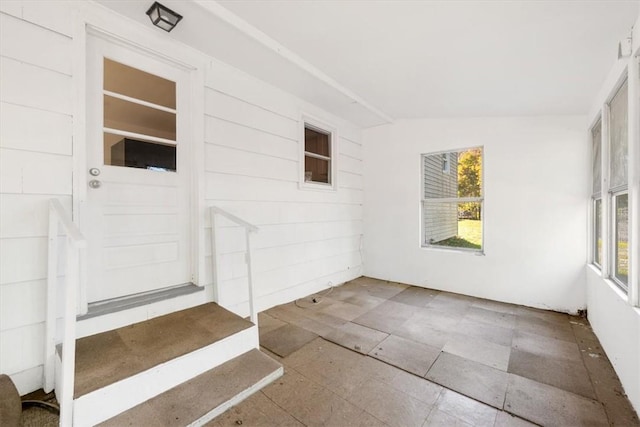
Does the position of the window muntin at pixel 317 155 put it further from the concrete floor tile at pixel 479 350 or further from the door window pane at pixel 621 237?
the door window pane at pixel 621 237

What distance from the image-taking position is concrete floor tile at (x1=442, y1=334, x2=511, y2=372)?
2.17 metres

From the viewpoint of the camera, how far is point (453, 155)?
4.06 metres

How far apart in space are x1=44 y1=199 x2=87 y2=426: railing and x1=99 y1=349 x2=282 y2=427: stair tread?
280mm

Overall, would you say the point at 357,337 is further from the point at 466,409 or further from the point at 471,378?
the point at 466,409

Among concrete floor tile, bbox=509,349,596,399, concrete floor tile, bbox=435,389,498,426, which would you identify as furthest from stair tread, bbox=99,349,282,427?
concrete floor tile, bbox=509,349,596,399

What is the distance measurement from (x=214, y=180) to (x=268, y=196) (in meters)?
0.70

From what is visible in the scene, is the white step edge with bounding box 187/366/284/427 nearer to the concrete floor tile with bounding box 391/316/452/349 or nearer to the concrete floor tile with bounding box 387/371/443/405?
the concrete floor tile with bounding box 387/371/443/405

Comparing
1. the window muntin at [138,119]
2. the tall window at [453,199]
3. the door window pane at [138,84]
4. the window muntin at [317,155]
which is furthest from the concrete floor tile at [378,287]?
the door window pane at [138,84]

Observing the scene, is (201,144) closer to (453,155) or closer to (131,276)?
(131,276)

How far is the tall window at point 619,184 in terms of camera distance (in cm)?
206

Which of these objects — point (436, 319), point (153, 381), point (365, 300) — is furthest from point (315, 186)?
point (153, 381)

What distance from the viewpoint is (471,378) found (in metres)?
1.95

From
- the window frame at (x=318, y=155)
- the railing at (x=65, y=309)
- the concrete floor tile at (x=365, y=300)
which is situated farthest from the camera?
the window frame at (x=318, y=155)

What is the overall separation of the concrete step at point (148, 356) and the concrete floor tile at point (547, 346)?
235 centimetres
